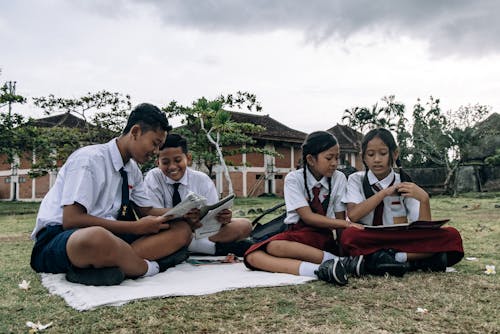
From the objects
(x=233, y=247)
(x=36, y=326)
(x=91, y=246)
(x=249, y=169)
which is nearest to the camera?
(x=36, y=326)

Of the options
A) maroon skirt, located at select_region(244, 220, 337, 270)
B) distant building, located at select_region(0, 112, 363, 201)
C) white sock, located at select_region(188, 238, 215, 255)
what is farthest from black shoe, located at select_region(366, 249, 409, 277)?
distant building, located at select_region(0, 112, 363, 201)

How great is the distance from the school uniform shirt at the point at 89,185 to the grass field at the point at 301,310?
513mm

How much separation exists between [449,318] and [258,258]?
1.49 metres

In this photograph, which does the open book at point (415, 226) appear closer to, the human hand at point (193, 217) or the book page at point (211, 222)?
the book page at point (211, 222)

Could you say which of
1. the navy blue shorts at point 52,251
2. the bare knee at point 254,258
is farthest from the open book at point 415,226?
the navy blue shorts at point 52,251

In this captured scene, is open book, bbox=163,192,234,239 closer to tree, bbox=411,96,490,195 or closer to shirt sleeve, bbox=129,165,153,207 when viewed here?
shirt sleeve, bbox=129,165,153,207

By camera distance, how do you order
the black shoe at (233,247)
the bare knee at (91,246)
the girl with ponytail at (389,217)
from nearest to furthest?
the bare knee at (91,246), the girl with ponytail at (389,217), the black shoe at (233,247)

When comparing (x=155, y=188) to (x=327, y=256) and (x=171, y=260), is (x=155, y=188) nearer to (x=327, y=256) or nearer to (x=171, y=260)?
(x=171, y=260)

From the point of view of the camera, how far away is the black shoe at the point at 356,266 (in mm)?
2883

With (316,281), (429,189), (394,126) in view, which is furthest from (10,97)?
(394,126)

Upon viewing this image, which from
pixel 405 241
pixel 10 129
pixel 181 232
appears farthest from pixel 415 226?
pixel 10 129

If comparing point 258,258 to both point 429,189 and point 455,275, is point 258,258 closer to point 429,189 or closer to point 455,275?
point 455,275

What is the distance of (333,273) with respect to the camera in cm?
265

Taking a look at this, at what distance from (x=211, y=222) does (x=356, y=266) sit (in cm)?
120
